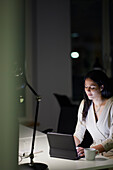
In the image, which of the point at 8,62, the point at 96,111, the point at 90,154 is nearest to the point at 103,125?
the point at 96,111

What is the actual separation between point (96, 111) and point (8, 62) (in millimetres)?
1670

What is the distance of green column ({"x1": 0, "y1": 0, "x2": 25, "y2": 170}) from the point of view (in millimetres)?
586

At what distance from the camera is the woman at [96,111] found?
219 centimetres

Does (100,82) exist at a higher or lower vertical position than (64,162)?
higher

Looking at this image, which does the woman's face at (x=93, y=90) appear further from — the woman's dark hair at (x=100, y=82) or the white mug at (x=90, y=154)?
the white mug at (x=90, y=154)

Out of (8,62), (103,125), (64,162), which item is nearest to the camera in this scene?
(8,62)

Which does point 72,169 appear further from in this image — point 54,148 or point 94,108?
point 94,108

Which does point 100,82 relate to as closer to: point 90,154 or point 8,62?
point 90,154

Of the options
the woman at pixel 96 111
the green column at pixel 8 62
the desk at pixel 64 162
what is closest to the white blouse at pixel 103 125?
the woman at pixel 96 111

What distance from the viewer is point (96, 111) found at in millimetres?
2252

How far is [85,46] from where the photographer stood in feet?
19.9

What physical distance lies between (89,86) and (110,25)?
3983 millimetres

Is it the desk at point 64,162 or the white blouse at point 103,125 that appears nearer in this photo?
the desk at point 64,162

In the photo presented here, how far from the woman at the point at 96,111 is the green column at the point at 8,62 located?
1.58 metres
